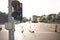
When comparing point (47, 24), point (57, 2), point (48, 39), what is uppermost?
point (57, 2)

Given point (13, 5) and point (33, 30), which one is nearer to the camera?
point (13, 5)

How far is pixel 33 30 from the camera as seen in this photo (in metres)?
3.02

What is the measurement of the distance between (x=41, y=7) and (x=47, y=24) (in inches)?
12.9

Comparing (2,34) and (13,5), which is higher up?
(13,5)

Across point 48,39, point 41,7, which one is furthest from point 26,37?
point 41,7

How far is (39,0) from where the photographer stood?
9.97 feet

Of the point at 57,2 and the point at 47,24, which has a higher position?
the point at 57,2

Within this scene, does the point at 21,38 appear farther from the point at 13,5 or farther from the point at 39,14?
the point at 13,5

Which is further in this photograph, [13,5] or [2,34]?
[2,34]

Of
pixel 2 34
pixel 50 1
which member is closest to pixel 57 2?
pixel 50 1

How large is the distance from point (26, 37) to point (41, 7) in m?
0.61

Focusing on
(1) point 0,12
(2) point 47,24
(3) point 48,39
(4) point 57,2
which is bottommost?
(3) point 48,39

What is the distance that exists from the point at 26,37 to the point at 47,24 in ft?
1.46

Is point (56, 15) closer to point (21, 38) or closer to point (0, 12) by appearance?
point (21, 38)
